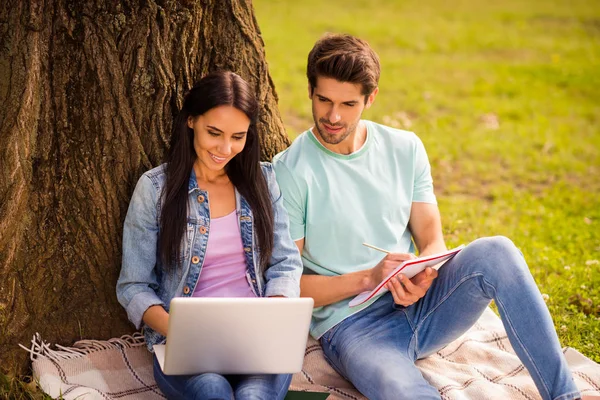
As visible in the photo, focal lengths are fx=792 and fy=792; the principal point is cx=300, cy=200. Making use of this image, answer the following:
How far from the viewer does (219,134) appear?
3.35 metres

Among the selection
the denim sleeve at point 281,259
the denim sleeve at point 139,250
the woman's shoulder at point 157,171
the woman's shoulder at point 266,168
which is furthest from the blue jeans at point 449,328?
the woman's shoulder at point 157,171

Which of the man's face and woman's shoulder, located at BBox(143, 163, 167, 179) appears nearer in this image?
woman's shoulder, located at BBox(143, 163, 167, 179)

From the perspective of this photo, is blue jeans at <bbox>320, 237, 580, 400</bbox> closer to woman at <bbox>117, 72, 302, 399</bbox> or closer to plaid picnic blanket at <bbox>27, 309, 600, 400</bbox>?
Result: plaid picnic blanket at <bbox>27, 309, 600, 400</bbox>

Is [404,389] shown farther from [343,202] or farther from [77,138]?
[77,138]

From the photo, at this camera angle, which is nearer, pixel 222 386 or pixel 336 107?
pixel 222 386

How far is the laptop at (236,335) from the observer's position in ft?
9.46

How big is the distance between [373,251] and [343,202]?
0.92ft

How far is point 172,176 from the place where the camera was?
3.42 meters

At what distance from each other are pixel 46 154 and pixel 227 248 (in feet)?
2.93

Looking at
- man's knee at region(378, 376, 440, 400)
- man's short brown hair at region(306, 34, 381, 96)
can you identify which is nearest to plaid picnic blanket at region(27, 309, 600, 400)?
man's knee at region(378, 376, 440, 400)

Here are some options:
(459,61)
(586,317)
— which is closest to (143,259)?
(586,317)

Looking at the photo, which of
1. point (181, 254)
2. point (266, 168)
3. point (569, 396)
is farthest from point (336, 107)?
point (569, 396)

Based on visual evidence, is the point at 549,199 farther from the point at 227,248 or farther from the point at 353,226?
the point at 227,248

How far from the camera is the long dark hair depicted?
11.0 ft
